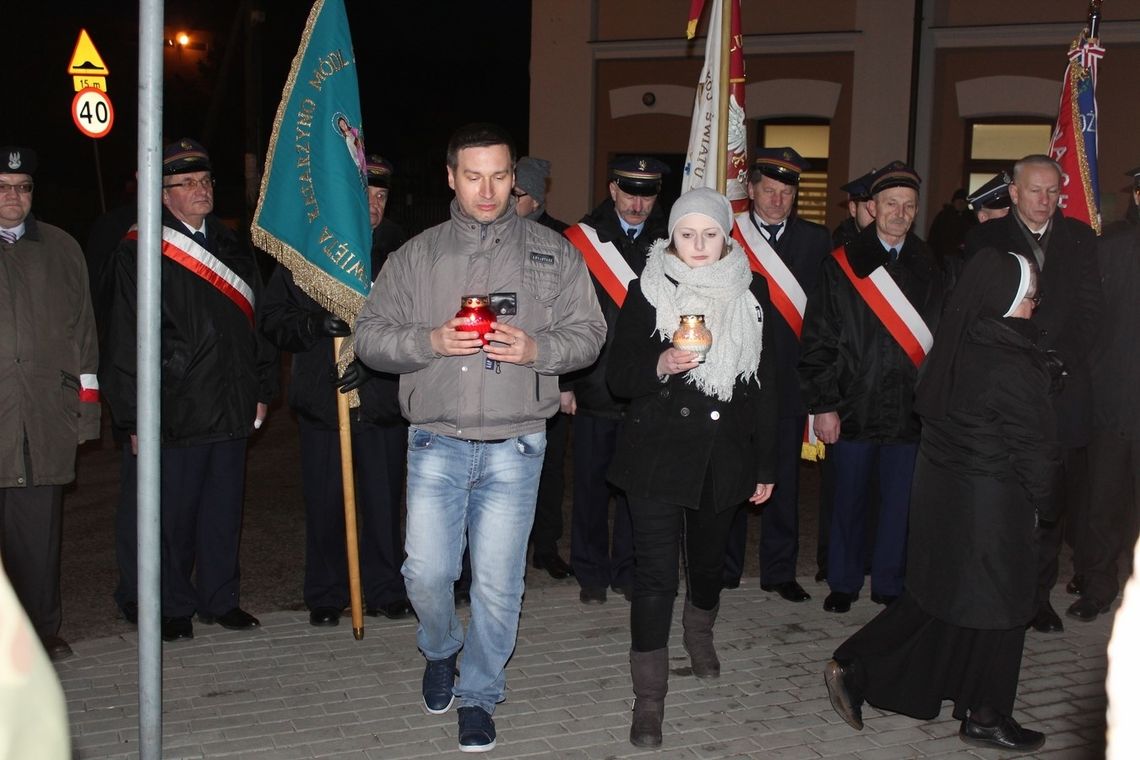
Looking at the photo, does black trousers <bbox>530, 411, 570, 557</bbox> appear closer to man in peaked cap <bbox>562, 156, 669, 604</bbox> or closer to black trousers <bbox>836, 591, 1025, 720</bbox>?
man in peaked cap <bbox>562, 156, 669, 604</bbox>

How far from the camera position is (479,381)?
495 centimetres

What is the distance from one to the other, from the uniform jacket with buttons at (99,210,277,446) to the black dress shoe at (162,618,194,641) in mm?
857

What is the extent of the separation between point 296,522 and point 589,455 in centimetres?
283

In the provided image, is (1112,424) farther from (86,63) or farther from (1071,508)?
(86,63)

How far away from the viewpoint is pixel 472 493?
5.14 meters

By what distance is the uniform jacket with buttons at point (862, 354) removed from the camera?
6.83m

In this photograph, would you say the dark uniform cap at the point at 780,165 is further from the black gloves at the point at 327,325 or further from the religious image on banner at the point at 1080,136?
the black gloves at the point at 327,325

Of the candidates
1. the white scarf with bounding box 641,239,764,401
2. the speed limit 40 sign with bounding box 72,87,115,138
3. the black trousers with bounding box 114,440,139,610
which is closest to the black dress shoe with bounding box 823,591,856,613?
the white scarf with bounding box 641,239,764,401

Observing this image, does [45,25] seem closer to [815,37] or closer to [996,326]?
[815,37]

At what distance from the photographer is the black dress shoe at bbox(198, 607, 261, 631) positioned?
6.39 meters

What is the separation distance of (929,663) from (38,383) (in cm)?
409

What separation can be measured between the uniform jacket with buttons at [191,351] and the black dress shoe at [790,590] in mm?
2957

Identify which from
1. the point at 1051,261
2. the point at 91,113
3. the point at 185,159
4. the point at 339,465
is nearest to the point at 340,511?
the point at 339,465

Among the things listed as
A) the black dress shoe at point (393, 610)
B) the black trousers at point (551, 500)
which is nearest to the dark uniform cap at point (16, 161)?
the black dress shoe at point (393, 610)
